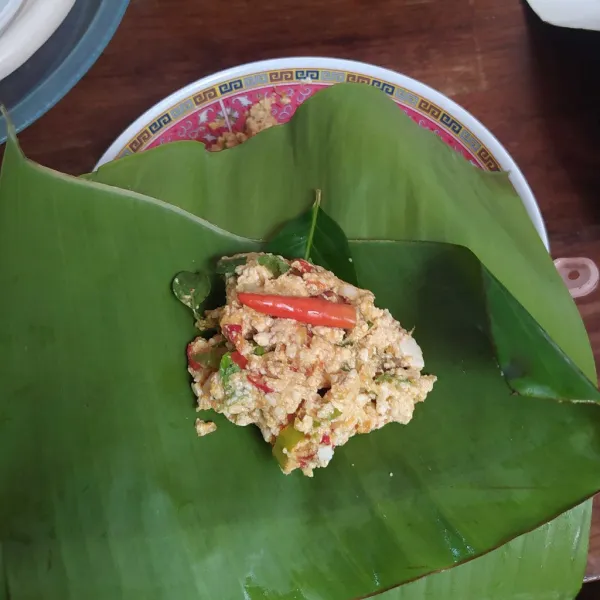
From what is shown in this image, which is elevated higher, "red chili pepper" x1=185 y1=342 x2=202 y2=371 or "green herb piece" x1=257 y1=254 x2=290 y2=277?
"green herb piece" x1=257 y1=254 x2=290 y2=277

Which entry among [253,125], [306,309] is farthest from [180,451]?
[253,125]

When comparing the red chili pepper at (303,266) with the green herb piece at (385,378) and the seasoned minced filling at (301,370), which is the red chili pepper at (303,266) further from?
the green herb piece at (385,378)

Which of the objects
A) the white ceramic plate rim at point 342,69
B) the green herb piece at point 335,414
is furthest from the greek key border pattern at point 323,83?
the green herb piece at point 335,414

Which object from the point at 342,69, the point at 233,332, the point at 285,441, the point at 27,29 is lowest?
the point at 285,441

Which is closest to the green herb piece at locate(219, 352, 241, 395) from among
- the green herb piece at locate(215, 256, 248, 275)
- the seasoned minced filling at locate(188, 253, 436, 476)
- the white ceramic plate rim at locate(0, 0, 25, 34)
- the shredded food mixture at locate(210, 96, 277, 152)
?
the seasoned minced filling at locate(188, 253, 436, 476)

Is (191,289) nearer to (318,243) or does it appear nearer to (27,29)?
(318,243)

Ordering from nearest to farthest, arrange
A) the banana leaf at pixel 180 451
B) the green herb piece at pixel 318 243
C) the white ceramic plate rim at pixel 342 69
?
1. the banana leaf at pixel 180 451
2. the green herb piece at pixel 318 243
3. the white ceramic plate rim at pixel 342 69

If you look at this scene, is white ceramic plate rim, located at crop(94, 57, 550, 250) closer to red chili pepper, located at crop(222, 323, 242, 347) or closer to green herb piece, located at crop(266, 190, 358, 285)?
green herb piece, located at crop(266, 190, 358, 285)
